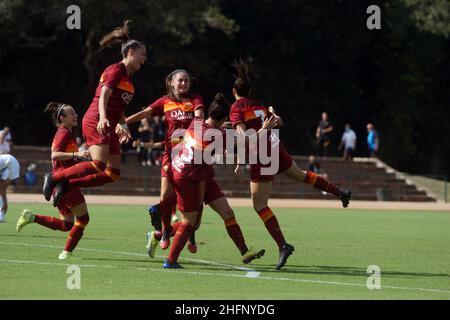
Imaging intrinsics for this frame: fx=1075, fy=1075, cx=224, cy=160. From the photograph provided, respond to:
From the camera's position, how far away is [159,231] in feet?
45.1

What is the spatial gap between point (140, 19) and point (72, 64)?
22.3ft

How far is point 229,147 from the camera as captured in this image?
12539mm

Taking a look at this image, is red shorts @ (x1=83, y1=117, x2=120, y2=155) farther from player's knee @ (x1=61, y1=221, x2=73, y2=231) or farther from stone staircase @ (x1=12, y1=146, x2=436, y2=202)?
stone staircase @ (x1=12, y1=146, x2=436, y2=202)

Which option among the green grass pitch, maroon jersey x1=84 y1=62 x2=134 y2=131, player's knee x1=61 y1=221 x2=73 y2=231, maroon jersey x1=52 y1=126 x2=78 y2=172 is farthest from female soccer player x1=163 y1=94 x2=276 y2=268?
player's knee x1=61 y1=221 x2=73 y2=231

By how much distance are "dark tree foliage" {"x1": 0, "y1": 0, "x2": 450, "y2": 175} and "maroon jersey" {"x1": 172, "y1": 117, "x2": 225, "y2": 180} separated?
33504mm

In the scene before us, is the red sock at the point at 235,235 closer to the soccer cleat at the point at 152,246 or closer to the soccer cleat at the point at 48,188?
the soccer cleat at the point at 152,246

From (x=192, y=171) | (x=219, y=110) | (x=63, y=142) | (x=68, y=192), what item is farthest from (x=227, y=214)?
(x=63, y=142)

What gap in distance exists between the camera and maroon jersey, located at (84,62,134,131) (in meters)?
13.0

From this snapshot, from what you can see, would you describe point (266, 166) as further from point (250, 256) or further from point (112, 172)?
point (112, 172)

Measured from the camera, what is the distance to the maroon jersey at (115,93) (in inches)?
512

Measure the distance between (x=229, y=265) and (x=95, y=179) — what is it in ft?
6.29

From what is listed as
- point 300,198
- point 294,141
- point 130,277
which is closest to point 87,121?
point 130,277
